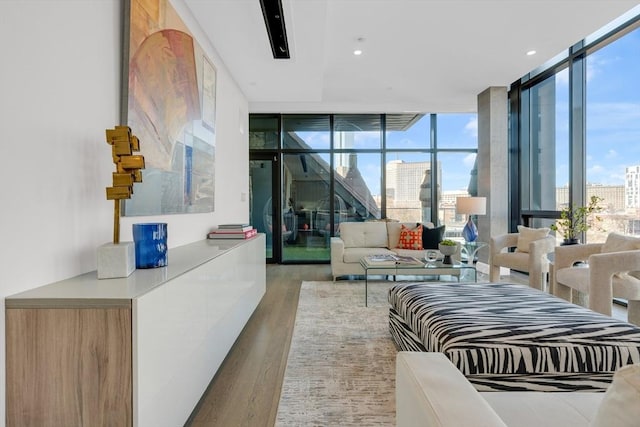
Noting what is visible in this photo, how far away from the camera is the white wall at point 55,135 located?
116 centimetres

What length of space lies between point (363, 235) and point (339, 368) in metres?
3.27

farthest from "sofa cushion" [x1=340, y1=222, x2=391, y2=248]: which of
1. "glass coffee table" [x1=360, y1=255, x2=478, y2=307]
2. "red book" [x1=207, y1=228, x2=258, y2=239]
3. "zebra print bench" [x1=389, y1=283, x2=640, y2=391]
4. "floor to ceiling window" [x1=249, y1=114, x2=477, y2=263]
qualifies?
"zebra print bench" [x1=389, y1=283, x2=640, y2=391]

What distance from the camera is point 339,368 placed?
86.4 inches

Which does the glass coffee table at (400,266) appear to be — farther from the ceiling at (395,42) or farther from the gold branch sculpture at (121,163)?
the gold branch sculpture at (121,163)

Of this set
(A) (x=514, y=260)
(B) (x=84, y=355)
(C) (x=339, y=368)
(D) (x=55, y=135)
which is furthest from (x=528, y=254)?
(D) (x=55, y=135)

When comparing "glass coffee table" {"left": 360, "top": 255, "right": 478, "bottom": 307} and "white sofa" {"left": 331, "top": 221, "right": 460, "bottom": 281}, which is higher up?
"white sofa" {"left": 331, "top": 221, "right": 460, "bottom": 281}

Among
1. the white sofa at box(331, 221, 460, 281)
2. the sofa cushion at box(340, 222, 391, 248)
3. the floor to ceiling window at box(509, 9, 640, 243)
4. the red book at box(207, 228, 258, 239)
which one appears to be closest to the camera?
the red book at box(207, 228, 258, 239)

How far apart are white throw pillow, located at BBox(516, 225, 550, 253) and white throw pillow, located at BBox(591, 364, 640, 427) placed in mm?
4156

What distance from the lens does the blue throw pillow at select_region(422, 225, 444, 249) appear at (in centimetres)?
504

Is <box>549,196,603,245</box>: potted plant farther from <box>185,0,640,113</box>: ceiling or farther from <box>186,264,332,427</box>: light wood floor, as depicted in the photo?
<box>186,264,332,427</box>: light wood floor

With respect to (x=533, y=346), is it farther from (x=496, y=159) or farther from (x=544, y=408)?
(x=496, y=159)

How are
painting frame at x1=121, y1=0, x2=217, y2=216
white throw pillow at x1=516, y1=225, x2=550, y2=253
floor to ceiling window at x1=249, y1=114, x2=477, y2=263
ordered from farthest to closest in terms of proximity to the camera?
floor to ceiling window at x1=249, y1=114, x2=477, y2=263 → white throw pillow at x1=516, y1=225, x2=550, y2=253 → painting frame at x1=121, y1=0, x2=217, y2=216

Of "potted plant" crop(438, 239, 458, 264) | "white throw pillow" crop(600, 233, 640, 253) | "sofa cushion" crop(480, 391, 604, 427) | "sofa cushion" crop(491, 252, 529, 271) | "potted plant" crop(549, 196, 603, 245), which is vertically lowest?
"sofa cushion" crop(480, 391, 604, 427)

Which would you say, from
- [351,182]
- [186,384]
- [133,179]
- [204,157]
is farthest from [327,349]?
[351,182]
